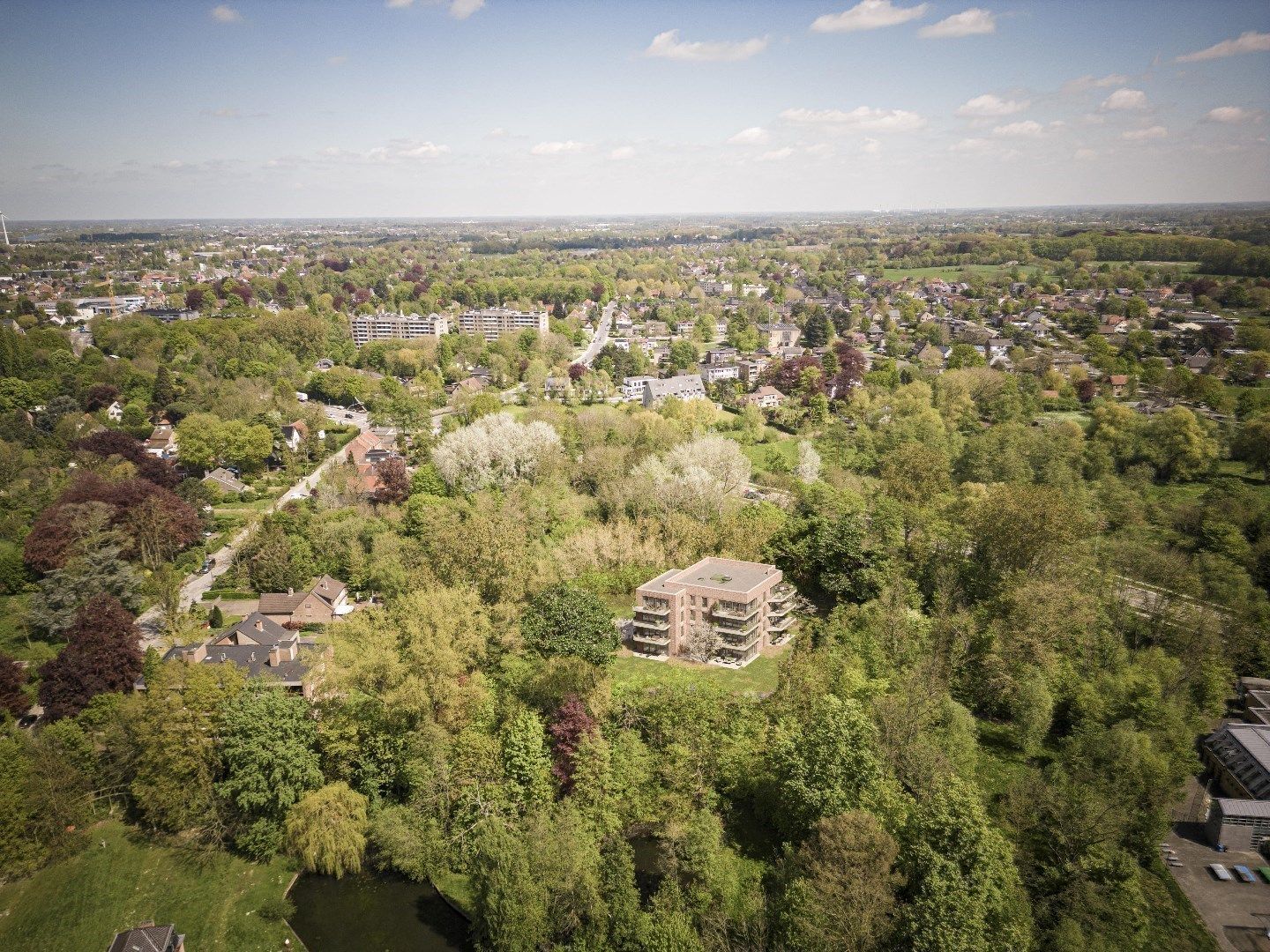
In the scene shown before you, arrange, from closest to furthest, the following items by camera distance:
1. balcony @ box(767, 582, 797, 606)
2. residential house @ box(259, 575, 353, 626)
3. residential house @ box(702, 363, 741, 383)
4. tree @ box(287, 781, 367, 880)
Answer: tree @ box(287, 781, 367, 880) < balcony @ box(767, 582, 797, 606) < residential house @ box(259, 575, 353, 626) < residential house @ box(702, 363, 741, 383)

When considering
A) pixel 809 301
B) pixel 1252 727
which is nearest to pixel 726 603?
pixel 1252 727

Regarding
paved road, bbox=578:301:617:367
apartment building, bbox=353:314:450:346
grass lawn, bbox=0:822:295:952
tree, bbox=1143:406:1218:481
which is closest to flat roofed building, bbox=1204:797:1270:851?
grass lawn, bbox=0:822:295:952

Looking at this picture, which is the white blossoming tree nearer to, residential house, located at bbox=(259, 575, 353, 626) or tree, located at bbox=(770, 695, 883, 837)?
residential house, located at bbox=(259, 575, 353, 626)

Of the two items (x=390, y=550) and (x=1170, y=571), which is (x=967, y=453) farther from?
(x=390, y=550)

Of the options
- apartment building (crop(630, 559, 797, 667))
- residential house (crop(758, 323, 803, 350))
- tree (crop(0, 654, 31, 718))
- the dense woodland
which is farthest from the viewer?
residential house (crop(758, 323, 803, 350))

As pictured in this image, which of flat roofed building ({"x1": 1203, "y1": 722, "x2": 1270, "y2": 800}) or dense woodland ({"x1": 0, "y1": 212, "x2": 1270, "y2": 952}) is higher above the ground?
dense woodland ({"x1": 0, "y1": 212, "x2": 1270, "y2": 952})
